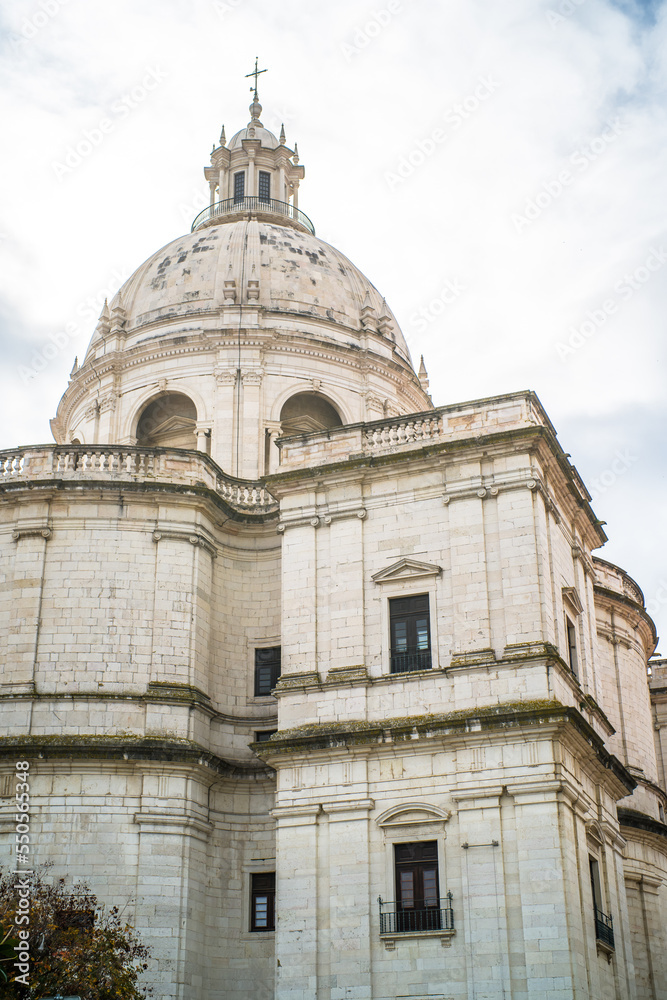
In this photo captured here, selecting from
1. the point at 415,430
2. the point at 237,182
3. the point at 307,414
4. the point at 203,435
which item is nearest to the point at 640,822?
the point at 415,430

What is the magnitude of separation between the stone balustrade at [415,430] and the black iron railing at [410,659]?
479 cm

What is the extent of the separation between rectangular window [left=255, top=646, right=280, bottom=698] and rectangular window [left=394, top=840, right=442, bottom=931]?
7034mm

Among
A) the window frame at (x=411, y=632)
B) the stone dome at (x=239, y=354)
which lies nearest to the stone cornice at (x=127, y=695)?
the window frame at (x=411, y=632)

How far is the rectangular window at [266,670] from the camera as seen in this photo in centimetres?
2989

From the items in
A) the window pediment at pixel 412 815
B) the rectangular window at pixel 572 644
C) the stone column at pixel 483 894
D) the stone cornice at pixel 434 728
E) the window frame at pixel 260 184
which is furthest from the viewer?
the window frame at pixel 260 184

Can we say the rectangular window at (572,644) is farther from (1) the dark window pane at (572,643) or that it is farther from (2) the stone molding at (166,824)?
(2) the stone molding at (166,824)

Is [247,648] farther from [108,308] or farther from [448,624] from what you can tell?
[108,308]

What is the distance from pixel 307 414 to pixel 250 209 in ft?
37.3

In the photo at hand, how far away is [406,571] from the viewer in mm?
26156

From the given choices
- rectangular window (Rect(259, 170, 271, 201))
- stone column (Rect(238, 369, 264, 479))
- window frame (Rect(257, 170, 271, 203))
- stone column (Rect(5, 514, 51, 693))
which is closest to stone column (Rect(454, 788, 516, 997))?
stone column (Rect(5, 514, 51, 693))

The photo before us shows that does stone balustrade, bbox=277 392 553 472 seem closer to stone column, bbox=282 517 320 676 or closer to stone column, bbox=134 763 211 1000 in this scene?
stone column, bbox=282 517 320 676

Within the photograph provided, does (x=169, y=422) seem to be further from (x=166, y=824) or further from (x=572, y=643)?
(x=572, y=643)

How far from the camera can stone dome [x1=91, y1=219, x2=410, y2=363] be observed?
40688mm

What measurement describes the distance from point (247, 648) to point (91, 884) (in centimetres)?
713
